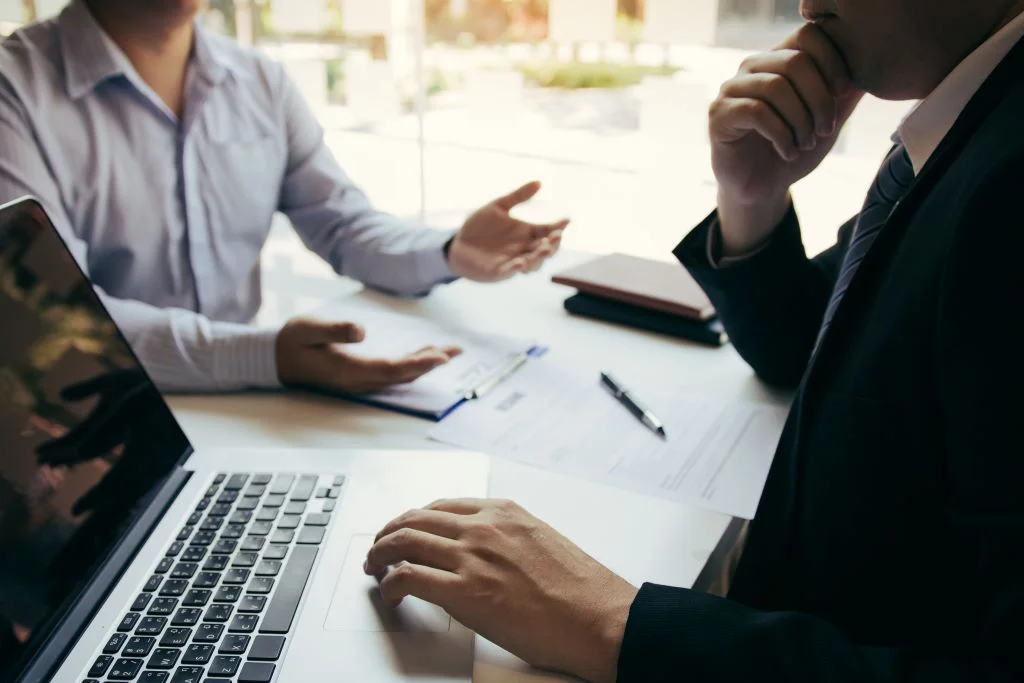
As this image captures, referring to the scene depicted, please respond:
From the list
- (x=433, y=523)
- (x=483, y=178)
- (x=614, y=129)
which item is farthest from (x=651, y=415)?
(x=614, y=129)

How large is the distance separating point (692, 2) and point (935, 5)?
94.4 inches

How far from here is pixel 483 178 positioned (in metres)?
4.11

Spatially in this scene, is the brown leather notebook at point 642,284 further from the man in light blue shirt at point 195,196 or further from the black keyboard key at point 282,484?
the black keyboard key at point 282,484

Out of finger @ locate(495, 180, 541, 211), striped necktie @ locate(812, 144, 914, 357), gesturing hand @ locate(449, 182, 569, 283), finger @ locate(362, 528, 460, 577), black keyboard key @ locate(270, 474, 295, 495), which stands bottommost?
black keyboard key @ locate(270, 474, 295, 495)

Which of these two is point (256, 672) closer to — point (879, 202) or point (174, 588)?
point (174, 588)

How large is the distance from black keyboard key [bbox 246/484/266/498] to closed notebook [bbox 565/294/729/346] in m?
0.62

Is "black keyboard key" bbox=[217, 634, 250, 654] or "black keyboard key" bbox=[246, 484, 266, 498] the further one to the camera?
"black keyboard key" bbox=[246, 484, 266, 498]

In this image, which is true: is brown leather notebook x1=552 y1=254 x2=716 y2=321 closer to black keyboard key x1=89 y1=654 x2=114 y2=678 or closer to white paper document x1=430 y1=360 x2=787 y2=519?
white paper document x1=430 y1=360 x2=787 y2=519

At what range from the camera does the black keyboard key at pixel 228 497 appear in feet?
2.43

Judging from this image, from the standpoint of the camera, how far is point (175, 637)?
1.88ft

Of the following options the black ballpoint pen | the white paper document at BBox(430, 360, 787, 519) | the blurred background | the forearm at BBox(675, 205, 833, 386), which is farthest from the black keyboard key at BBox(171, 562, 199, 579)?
the blurred background

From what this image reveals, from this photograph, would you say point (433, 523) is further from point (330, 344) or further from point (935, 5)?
point (935, 5)

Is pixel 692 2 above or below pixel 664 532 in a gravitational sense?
above

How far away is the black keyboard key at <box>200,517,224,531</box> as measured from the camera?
70cm
